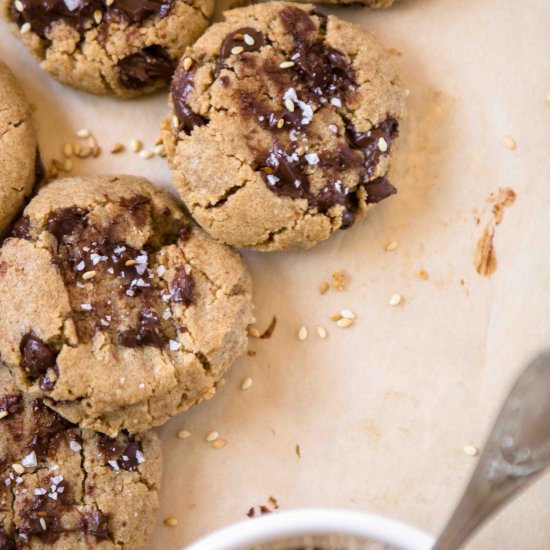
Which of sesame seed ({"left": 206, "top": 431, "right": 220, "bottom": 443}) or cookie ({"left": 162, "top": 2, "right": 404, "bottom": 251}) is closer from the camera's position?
cookie ({"left": 162, "top": 2, "right": 404, "bottom": 251})

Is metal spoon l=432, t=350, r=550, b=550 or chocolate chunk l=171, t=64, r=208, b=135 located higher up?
chocolate chunk l=171, t=64, r=208, b=135

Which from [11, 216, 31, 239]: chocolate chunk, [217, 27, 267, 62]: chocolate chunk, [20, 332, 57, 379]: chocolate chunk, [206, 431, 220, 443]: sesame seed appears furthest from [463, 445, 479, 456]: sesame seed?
[11, 216, 31, 239]: chocolate chunk

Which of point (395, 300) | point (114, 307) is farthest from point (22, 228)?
point (395, 300)

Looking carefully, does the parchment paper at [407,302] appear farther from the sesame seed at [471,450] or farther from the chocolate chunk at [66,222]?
the chocolate chunk at [66,222]

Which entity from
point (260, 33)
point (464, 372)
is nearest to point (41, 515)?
point (464, 372)

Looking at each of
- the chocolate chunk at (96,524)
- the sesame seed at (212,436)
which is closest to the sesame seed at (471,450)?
the sesame seed at (212,436)

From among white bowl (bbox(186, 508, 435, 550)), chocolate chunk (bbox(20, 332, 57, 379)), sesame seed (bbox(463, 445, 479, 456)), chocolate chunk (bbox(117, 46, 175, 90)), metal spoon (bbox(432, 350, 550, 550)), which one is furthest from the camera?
sesame seed (bbox(463, 445, 479, 456))

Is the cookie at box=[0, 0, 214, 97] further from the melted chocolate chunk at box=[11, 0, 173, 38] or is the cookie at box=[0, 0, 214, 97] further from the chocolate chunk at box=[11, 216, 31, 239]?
the chocolate chunk at box=[11, 216, 31, 239]

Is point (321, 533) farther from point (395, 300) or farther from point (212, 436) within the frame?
point (395, 300)
